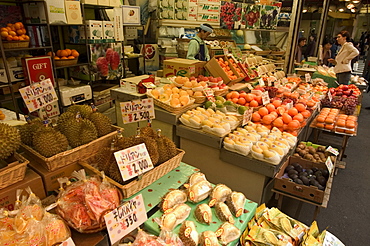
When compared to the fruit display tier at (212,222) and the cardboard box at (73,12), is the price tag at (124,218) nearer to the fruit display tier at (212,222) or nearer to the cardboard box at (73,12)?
the fruit display tier at (212,222)

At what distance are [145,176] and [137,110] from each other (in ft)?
1.99

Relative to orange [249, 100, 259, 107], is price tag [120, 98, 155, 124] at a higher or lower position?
higher

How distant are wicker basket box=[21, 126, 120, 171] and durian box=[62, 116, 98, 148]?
0.14 feet

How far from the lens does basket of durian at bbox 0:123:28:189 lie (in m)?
Answer: 1.38

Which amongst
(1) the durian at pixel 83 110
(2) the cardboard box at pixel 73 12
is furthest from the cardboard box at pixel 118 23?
(1) the durian at pixel 83 110

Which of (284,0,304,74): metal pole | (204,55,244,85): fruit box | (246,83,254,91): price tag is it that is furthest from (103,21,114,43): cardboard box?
(284,0,304,74): metal pole

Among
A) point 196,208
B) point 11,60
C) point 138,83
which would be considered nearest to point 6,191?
point 196,208

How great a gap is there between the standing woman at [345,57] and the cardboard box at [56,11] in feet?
20.2

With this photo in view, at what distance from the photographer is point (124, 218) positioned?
1293mm

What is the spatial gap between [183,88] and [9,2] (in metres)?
2.93

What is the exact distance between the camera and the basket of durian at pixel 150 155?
5.39 feet

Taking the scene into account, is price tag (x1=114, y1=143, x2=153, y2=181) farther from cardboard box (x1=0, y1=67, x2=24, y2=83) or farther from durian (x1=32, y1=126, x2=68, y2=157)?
cardboard box (x1=0, y1=67, x2=24, y2=83)

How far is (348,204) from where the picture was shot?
123 inches

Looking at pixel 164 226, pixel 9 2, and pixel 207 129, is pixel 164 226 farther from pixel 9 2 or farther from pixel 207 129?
pixel 9 2
